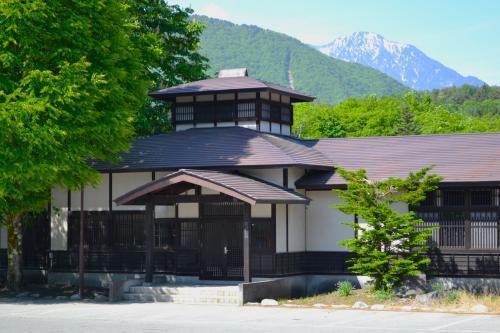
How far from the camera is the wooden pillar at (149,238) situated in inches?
1233

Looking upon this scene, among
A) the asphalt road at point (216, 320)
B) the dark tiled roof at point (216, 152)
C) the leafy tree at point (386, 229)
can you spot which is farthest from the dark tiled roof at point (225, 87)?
the asphalt road at point (216, 320)

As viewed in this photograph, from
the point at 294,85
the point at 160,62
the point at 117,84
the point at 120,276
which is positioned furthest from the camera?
the point at 294,85

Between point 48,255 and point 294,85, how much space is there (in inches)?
5463

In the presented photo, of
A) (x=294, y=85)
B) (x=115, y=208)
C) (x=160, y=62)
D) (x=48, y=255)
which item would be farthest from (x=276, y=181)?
(x=294, y=85)

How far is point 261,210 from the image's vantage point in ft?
103

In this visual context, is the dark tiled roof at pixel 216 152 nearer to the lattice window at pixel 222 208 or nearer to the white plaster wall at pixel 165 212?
the lattice window at pixel 222 208

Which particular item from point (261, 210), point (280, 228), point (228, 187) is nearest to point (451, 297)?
point (280, 228)

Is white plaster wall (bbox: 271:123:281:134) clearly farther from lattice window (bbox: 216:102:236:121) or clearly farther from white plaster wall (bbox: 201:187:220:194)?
white plaster wall (bbox: 201:187:220:194)

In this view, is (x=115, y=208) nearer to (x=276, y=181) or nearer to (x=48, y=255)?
(x=48, y=255)

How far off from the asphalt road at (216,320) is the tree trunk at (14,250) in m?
4.53

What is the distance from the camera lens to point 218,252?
32.1 m

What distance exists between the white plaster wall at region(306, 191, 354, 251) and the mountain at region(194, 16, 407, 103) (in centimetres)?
13402

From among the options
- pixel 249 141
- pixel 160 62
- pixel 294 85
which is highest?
pixel 294 85

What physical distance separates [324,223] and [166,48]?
59.6 ft
